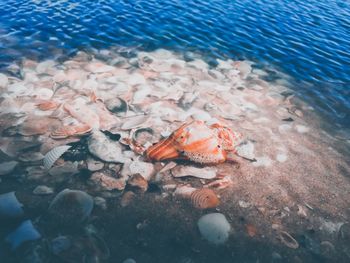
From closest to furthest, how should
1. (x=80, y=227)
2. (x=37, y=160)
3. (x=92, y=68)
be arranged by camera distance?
(x=80, y=227) → (x=37, y=160) → (x=92, y=68)

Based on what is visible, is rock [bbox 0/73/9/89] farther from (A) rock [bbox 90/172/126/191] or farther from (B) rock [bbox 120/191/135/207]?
(B) rock [bbox 120/191/135/207]

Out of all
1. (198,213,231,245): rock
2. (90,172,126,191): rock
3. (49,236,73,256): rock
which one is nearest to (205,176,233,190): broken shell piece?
(198,213,231,245): rock

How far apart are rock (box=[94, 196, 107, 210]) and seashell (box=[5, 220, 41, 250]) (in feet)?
2.81

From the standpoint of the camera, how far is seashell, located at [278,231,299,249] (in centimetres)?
402

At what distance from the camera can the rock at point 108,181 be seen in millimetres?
4492

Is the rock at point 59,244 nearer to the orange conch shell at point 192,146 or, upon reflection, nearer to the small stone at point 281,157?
the orange conch shell at point 192,146

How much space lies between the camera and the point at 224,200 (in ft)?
14.8

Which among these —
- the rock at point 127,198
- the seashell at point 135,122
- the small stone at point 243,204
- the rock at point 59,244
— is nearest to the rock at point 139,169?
the rock at point 127,198

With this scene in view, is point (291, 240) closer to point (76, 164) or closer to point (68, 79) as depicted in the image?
point (76, 164)

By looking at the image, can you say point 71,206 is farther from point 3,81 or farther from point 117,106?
point 3,81

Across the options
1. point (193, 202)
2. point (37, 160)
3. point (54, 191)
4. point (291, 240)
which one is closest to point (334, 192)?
point (291, 240)

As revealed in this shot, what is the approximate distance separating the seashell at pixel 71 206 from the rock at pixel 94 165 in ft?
1.89

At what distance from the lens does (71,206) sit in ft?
13.3

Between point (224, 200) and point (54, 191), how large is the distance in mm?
2662
